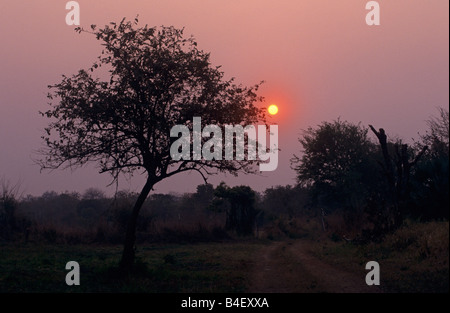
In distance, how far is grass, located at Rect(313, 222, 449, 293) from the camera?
509 inches

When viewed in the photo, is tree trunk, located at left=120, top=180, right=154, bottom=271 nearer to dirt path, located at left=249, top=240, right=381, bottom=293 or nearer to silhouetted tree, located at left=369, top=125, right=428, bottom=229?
dirt path, located at left=249, top=240, right=381, bottom=293

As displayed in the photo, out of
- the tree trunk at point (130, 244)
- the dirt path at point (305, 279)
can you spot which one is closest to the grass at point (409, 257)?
the dirt path at point (305, 279)

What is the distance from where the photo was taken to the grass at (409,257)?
12.9 m

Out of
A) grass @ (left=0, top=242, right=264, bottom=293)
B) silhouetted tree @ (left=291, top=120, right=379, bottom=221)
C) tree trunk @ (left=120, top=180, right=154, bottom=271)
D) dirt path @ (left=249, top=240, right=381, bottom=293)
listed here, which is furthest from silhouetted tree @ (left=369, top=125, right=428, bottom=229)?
silhouetted tree @ (left=291, top=120, right=379, bottom=221)

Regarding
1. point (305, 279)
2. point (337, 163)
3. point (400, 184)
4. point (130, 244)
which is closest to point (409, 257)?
point (305, 279)

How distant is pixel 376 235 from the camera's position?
2428 cm

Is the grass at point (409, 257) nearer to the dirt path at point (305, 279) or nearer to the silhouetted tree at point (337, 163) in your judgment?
the dirt path at point (305, 279)

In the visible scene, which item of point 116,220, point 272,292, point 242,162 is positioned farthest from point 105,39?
point 116,220

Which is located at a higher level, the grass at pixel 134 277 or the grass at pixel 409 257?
the grass at pixel 409 257

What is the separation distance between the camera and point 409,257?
17.5 meters

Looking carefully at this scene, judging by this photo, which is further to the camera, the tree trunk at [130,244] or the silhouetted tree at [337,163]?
the silhouetted tree at [337,163]

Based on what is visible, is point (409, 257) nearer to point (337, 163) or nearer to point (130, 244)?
point (130, 244)

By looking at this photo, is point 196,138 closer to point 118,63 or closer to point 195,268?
point 118,63

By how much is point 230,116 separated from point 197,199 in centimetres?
8364
